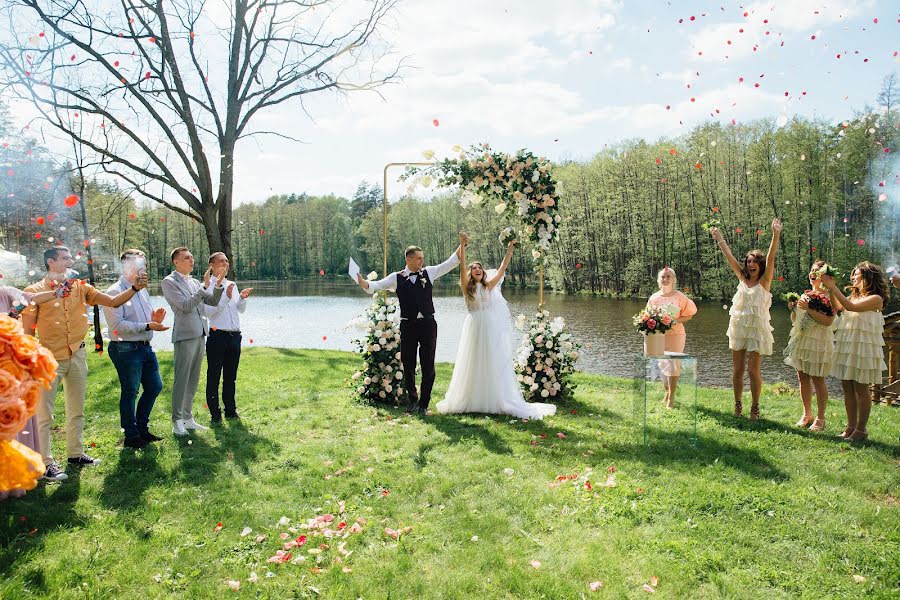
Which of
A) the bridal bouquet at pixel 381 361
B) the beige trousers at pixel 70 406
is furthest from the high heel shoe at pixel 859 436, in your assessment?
the beige trousers at pixel 70 406

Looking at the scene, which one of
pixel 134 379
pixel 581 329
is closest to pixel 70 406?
pixel 134 379

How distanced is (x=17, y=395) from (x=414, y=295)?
222 inches

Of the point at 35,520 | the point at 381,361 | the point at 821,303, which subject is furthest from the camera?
the point at 381,361

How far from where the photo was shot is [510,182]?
7758 millimetres

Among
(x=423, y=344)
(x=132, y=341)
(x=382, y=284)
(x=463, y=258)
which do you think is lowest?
(x=423, y=344)

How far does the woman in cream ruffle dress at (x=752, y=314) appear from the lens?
6.88 m

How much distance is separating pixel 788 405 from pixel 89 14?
16414 mm

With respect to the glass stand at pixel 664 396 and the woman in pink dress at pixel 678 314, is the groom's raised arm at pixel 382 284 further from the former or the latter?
the woman in pink dress at pixel 678 314

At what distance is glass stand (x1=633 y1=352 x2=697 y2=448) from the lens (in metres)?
6.24

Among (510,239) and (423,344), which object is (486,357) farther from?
(510,239)

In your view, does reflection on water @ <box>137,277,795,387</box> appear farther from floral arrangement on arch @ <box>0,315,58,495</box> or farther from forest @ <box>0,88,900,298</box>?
floral arrangement on arch @ <box>0,315,58,495</box>

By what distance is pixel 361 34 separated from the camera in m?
15.5

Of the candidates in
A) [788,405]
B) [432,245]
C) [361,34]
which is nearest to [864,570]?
[788,405]

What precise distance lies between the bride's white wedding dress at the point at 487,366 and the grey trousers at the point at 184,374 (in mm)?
3298
